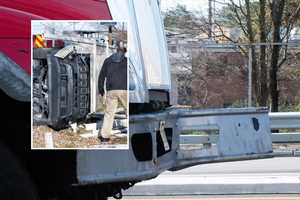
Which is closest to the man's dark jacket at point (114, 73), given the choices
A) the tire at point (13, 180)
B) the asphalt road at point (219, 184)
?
the tire at point (13, 180)

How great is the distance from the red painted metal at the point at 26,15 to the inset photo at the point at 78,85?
0.06 m

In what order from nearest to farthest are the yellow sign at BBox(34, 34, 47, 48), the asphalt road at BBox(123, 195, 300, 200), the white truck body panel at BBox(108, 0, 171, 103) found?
the yellow sign at BBox(34, 34, 47, 48) < the white truck body panel at BBox(108, 0, 171, 103) < the asphalt road at BBox(123, 195, 300, 200)

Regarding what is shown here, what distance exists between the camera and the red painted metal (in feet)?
12.9

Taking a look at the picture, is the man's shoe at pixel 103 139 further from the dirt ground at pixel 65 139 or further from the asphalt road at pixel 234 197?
the asphalt road at pixel 234 197

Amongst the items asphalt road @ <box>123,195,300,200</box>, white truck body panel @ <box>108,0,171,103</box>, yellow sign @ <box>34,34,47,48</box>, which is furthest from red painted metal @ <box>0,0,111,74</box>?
asphalt road @ <box>123,195,300,200</box>

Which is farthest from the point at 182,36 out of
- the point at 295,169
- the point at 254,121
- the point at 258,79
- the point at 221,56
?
the point at 254,121

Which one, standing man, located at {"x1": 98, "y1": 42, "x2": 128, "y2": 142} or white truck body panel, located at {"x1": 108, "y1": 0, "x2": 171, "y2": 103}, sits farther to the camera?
white truck body panel, located at {"x1": 108, "y1": 0, "x2": 171, "y2": 103}

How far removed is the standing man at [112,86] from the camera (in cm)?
398

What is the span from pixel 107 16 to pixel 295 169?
7879 mm

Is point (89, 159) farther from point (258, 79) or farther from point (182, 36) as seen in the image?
point (182, 36)

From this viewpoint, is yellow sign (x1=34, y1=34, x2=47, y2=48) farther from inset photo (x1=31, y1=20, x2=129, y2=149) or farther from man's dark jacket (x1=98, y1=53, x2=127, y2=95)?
man's dark jacket (x1=98, y1=53, x2=127, y2=95)

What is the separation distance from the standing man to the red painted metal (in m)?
0.33

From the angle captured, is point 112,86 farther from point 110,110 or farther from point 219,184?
point 219,184

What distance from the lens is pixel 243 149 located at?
202 inches
